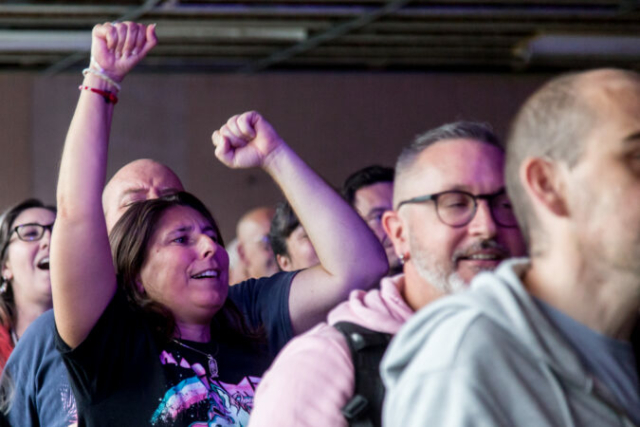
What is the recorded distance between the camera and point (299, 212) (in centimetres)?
204

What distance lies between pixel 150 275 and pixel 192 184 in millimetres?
6001

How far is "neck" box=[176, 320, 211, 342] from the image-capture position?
6.82 ft

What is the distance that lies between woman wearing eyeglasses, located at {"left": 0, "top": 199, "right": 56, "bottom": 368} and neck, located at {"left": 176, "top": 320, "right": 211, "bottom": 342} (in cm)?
119

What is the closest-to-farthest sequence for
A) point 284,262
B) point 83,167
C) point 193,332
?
point 83,167 < point 193,332 < point 284,262

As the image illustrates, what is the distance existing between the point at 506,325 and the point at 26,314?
2.43 metres

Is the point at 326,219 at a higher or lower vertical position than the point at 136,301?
higher

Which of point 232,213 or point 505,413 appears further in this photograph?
point 232,213

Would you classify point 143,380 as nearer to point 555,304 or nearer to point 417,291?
point 417,291

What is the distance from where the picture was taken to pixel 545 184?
1.16 m

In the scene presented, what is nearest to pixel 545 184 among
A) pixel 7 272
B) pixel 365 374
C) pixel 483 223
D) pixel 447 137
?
pixel 365 374

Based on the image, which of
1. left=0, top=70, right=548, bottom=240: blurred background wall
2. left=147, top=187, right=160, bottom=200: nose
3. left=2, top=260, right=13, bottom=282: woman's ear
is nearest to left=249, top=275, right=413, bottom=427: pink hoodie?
left=147, top=187, right=160, bottom=200: nose

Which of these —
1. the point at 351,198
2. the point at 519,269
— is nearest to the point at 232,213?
the point at 351,198

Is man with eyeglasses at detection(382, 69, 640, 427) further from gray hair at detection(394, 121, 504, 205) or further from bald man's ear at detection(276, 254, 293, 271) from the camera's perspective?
bald man's ear at detection(276, 254, 293, 271)

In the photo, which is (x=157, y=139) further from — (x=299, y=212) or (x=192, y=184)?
(x=299, y=212)
